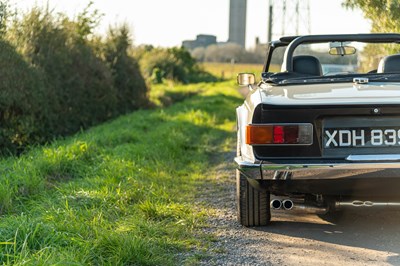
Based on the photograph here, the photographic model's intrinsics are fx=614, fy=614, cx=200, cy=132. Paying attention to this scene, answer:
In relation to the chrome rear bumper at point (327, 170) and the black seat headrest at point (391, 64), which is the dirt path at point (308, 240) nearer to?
the chrome rear bumper at point (327, 170)

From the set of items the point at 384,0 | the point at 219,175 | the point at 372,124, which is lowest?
the point at 219,175

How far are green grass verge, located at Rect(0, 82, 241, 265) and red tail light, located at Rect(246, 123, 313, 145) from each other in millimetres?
1004

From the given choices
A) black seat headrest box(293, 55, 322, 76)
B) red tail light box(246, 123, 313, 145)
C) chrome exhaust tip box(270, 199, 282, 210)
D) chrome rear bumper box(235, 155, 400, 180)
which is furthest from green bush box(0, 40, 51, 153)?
chrome rear bumper box(235, 155, 400, 180)

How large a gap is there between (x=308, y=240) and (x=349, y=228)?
0.56m

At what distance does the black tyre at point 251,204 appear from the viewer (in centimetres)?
518

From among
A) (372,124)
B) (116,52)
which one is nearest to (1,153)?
(372,124)

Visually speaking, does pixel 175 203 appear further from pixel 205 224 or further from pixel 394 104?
pixel 394 104

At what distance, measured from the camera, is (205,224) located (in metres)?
5.60

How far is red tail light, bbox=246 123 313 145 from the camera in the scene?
4.52 m

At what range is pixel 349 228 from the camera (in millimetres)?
5383

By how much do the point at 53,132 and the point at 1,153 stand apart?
2.22 meters

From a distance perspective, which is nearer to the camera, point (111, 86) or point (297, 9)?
point (111, 86)

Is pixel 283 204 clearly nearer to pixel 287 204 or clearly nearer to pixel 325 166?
pixel 287 204

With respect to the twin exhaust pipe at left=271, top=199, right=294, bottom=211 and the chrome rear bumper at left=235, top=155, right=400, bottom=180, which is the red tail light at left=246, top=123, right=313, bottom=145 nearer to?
the chrome rear bumper at left=235, top=155, right=400, bottom=180
